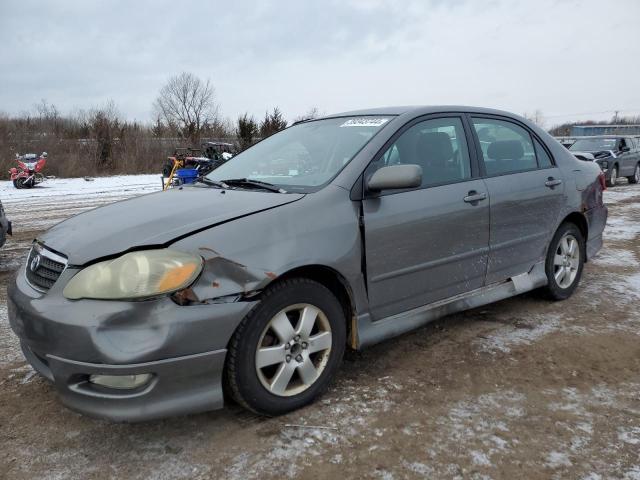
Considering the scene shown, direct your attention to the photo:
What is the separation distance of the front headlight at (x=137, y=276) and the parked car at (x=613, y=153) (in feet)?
49.1

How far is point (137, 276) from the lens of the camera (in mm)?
2260

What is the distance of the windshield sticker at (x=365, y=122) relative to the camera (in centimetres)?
336

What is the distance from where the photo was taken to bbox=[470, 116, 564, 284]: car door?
3711 mm

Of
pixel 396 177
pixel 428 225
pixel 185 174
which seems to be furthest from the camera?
pixel 185 174

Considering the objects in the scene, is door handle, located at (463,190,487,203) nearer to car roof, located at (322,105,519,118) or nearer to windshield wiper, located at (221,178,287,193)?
car roof, located at (322,105,519,118)

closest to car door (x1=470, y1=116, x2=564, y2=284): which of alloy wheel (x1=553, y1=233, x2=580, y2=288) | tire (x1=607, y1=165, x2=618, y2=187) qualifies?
alloy wheel (x1=553, y1=233, x2=580, y2=288)

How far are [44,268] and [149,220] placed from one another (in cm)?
55

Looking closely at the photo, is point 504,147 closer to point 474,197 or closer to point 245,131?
point 474,197

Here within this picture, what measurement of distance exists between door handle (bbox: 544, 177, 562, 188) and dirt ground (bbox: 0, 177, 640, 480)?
1157 mm

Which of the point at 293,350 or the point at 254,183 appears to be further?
the point at 254,183

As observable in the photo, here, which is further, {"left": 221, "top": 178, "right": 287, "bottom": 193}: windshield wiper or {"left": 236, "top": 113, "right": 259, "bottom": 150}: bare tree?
{"left": 236, "top": 113, "right": 259, "bottom": 150}: bare tree

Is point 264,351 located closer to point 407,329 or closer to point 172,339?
point 172,339

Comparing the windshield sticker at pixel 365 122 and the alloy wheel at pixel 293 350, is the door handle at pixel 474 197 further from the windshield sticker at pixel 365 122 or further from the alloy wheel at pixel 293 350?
the alloy wheel at pixel 293 350

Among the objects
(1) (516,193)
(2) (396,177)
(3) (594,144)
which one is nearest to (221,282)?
(2) (396,177)
